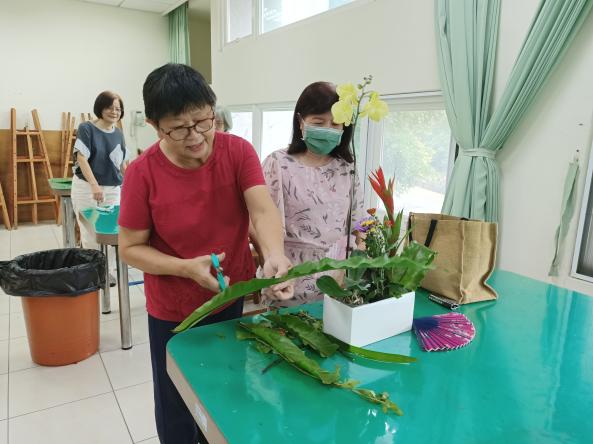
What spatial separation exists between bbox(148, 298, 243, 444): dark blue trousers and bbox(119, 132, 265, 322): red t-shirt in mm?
71

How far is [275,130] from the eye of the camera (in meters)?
4.86

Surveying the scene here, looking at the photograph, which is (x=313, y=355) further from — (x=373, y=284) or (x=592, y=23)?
(x=592, y=23)

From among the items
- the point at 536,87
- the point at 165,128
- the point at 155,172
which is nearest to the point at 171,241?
the point at 155,172

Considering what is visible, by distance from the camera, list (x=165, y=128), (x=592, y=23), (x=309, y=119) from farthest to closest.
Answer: (x=592, y=23)
(x=309, y=119)
(x=165, y=128)

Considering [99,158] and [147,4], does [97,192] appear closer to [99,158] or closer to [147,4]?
[99,158]

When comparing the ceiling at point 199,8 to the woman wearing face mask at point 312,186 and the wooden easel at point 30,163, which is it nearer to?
the wooden easel at point 30,163

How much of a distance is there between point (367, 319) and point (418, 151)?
2407 millimetres

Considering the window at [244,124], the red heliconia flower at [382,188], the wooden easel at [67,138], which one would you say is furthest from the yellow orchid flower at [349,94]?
the wooden easel at [67,138]

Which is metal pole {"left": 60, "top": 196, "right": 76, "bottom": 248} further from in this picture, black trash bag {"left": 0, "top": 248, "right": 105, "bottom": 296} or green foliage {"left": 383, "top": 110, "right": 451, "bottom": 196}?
green foliage {"left": 383, "top": 110, "right": 451, "bottom": 196}

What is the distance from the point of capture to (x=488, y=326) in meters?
1.12

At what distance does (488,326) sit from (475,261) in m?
0.21

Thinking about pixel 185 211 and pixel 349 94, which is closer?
pixel 349 94

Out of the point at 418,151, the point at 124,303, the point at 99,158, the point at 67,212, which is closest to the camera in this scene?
the point at 124,303

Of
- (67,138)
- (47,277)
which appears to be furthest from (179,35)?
(47,277)
